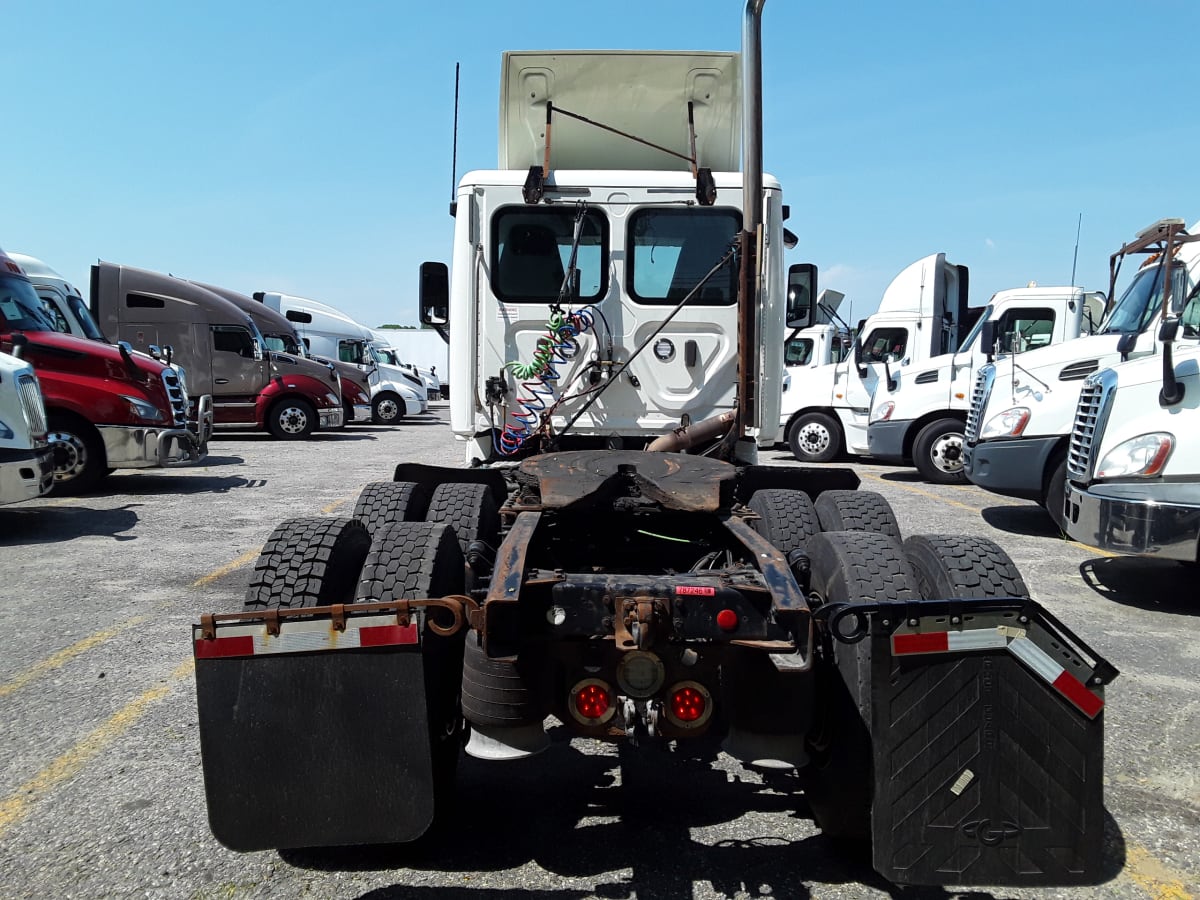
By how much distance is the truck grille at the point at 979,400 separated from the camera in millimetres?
9422

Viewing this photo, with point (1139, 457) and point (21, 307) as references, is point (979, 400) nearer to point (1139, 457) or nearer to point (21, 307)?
point (1139, 457)

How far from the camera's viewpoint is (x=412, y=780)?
101 inches

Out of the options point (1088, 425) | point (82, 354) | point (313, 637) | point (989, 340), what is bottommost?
point (313, 637)

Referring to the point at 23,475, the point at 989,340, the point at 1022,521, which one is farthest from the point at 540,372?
the point at 989,340

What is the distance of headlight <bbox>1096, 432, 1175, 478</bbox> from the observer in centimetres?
604

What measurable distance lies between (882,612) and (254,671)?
1.73 metres

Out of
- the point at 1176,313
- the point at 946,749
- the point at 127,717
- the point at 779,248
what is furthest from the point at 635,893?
the point at 1176,313

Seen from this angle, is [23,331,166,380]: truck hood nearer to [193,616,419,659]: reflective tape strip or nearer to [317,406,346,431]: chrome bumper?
[317,406,346,431]: chrome bumper

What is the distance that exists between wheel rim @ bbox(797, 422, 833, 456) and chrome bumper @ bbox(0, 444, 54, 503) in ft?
36.3

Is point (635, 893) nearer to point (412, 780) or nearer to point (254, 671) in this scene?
point (412, 780)

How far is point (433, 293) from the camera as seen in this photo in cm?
623

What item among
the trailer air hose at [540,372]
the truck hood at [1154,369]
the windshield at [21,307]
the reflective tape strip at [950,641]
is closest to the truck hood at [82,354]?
the windshield at [21,307]

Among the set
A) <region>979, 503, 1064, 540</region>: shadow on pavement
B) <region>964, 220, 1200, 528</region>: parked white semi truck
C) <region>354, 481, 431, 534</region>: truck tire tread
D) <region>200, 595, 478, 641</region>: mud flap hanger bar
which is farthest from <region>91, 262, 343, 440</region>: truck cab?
<region>200, 595, 478, 641</region>: mud flap hanger bar

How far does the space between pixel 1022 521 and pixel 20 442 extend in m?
9.89
